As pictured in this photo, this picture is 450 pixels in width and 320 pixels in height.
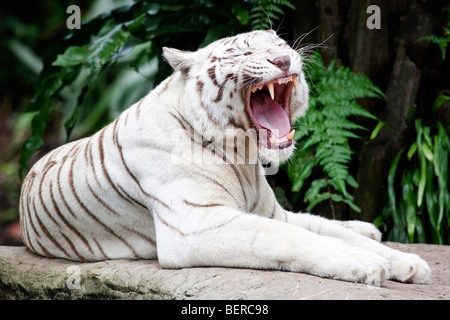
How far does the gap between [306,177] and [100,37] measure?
2.06 metres

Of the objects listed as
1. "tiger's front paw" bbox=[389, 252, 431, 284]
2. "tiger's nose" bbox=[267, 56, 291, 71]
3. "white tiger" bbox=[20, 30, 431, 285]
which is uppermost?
"tiger's nose" bbox=[267, 56, 291, 71]

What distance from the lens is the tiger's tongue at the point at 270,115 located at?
9.08 feet

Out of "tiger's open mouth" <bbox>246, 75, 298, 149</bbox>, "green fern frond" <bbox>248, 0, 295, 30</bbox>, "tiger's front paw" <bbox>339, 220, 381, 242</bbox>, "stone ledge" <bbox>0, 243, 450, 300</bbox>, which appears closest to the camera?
"stone ledge" <bbox>0, 243, 450, 300</bbox>

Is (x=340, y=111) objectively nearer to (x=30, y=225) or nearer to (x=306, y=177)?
(x=306, y=177)

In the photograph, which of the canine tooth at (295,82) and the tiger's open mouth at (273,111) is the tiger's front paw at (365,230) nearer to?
the tiger's open mouth at (273,111)

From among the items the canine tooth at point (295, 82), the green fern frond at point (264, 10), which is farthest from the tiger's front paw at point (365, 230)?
the green fern frond at point (264, 10)

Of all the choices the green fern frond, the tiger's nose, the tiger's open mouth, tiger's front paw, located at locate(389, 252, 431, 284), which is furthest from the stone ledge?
the green fern frond

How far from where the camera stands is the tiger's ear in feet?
9.04

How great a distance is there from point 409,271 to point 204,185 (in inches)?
40.4

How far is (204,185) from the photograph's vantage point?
2637 mm

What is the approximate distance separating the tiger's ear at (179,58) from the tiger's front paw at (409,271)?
4.55ft

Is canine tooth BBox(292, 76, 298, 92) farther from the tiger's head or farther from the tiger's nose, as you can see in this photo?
the tiger's nose

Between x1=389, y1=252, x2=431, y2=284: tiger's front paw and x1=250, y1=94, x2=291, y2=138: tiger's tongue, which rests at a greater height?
x1=250, y1=94, x2=291, y2=138: tiger's tongue

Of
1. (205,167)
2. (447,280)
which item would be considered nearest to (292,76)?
(205,167)
